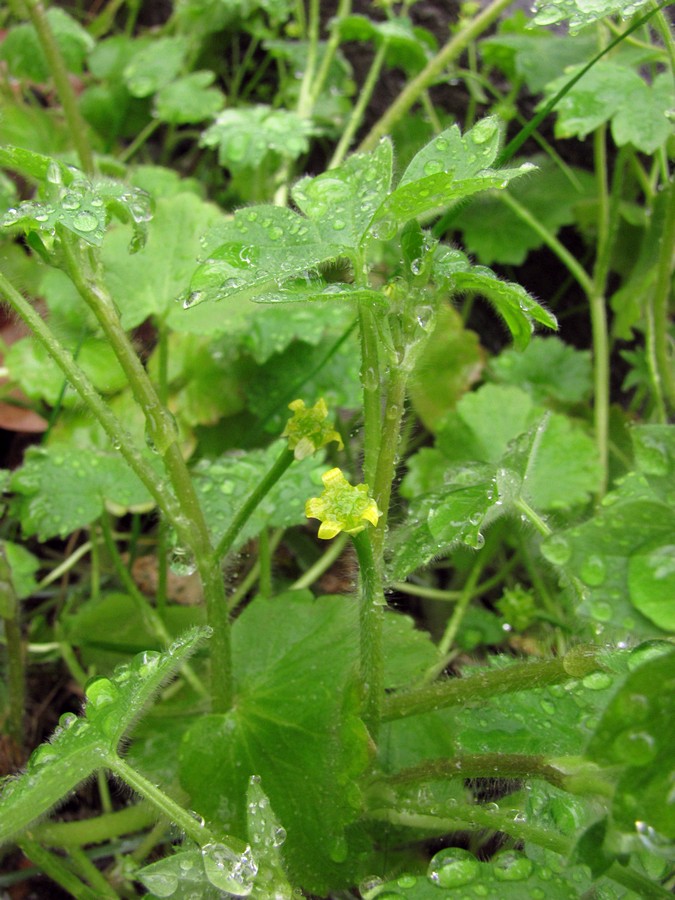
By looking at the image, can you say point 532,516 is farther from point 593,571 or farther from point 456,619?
point 456,619

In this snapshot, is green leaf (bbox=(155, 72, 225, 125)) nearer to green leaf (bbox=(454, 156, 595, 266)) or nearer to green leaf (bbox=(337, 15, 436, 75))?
green leaf (bbox=(337, 15, 436, 75))

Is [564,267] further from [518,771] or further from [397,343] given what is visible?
[518,771]

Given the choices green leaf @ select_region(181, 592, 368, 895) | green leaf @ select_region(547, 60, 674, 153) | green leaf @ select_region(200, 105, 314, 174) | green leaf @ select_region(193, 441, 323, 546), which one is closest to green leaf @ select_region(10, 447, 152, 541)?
green leaf @ select_region(193, 441, 323, 546)

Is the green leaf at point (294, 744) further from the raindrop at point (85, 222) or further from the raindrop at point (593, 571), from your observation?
the raindrop at point (85, 222)

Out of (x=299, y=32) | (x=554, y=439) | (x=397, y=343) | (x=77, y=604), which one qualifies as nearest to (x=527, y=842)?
(x=397, y=343)

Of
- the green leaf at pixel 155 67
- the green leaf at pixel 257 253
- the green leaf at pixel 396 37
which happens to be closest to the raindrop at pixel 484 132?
the green leaf at pixel 257 253

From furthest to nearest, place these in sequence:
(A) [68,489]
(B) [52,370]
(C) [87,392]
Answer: (B) [52,370] → (A) [68,489] → (C) [87,392]

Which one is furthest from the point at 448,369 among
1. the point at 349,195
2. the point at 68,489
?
the point at 349,195
